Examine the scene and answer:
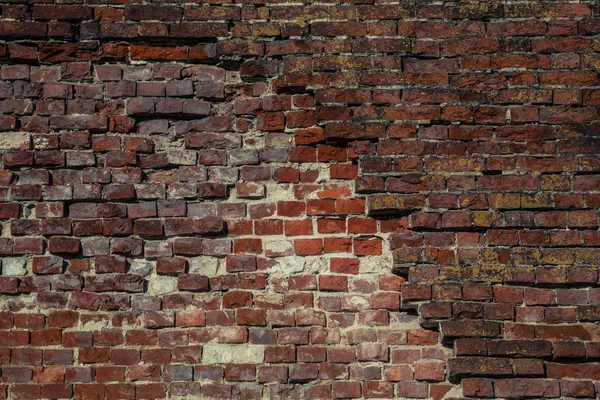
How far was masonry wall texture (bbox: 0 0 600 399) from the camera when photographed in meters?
3.14

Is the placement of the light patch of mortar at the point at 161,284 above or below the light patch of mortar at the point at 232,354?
above

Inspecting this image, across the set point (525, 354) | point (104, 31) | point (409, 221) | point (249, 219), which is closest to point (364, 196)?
point (409, 221)

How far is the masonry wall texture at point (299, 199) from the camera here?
3.14 metres

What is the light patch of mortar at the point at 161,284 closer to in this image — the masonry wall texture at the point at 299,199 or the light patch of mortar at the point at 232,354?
the masonry wall texture at the point at 299,199

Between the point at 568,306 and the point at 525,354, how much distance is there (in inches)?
11.6

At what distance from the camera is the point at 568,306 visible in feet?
10.3

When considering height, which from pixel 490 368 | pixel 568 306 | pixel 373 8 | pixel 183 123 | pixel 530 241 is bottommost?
pixel 490 368

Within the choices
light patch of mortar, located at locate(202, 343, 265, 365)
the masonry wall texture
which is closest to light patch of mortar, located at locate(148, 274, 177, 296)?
the masonry wall texture

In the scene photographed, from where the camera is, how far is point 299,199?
331cm

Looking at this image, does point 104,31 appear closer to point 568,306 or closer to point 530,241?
point 530,241

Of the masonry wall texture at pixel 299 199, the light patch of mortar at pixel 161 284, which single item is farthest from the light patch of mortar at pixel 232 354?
the light patch of mortar at pixel 161 284

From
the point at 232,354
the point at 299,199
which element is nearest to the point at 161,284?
the point at 232,354

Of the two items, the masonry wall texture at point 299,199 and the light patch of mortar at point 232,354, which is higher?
the masonry wall texture at point 299,199

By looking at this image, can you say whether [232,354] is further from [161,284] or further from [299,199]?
[299,199]
